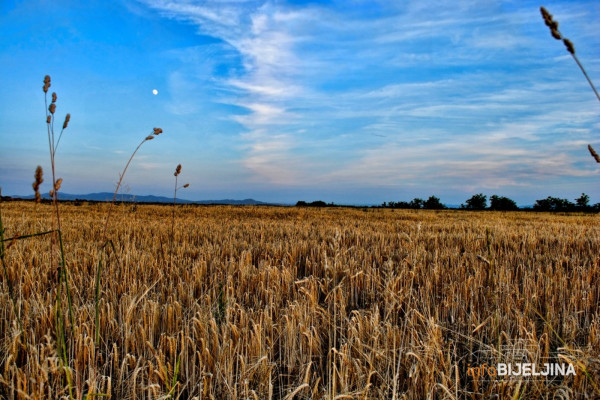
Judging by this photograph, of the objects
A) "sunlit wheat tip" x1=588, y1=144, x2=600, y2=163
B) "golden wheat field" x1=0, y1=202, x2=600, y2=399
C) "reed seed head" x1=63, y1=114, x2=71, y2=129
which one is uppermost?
"reed seed head" x1=63, y1=114, x2=71, y2=129

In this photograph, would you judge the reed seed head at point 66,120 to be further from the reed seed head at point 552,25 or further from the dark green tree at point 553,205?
the dark green tree at point 553,205

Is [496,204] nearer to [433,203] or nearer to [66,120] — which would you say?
[433,203]

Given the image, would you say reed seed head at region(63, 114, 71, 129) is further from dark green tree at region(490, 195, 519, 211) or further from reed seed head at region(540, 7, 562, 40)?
dark green tree at region(490, 195, 519, 211)

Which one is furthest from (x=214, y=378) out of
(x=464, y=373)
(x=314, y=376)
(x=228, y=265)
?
(x=228, y=265)

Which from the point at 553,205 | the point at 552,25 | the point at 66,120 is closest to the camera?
the point at 552,25

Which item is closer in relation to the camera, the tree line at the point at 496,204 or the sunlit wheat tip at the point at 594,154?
the sunlit wheat tip at the point at 594,154

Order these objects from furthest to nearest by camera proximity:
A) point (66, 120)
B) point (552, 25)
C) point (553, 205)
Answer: point (553, 205)
point (66, 120)
point (552, 25)

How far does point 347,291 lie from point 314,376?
1.61 meters

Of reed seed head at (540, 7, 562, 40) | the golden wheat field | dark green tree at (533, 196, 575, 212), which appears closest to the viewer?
reed seed head at (540, 7, 562, 40)

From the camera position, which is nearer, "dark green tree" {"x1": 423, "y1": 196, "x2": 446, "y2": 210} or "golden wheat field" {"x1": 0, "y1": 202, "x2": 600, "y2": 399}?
"golden wheat field" {"x1": 0, "y1": 202, "x2": 600, "y2": 399}

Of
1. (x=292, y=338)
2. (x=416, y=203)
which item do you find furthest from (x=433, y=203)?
(x=292, y=338)

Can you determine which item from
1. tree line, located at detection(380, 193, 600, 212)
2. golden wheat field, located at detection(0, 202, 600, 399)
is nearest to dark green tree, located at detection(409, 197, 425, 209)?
tree line, located at detection(380, 193, 600, 212)

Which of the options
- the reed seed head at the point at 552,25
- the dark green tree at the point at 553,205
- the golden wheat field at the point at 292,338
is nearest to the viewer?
the reed seed head at the point at 552,25

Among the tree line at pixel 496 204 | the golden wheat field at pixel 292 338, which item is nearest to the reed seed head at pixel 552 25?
the golden wheat field at pixel 292 338
